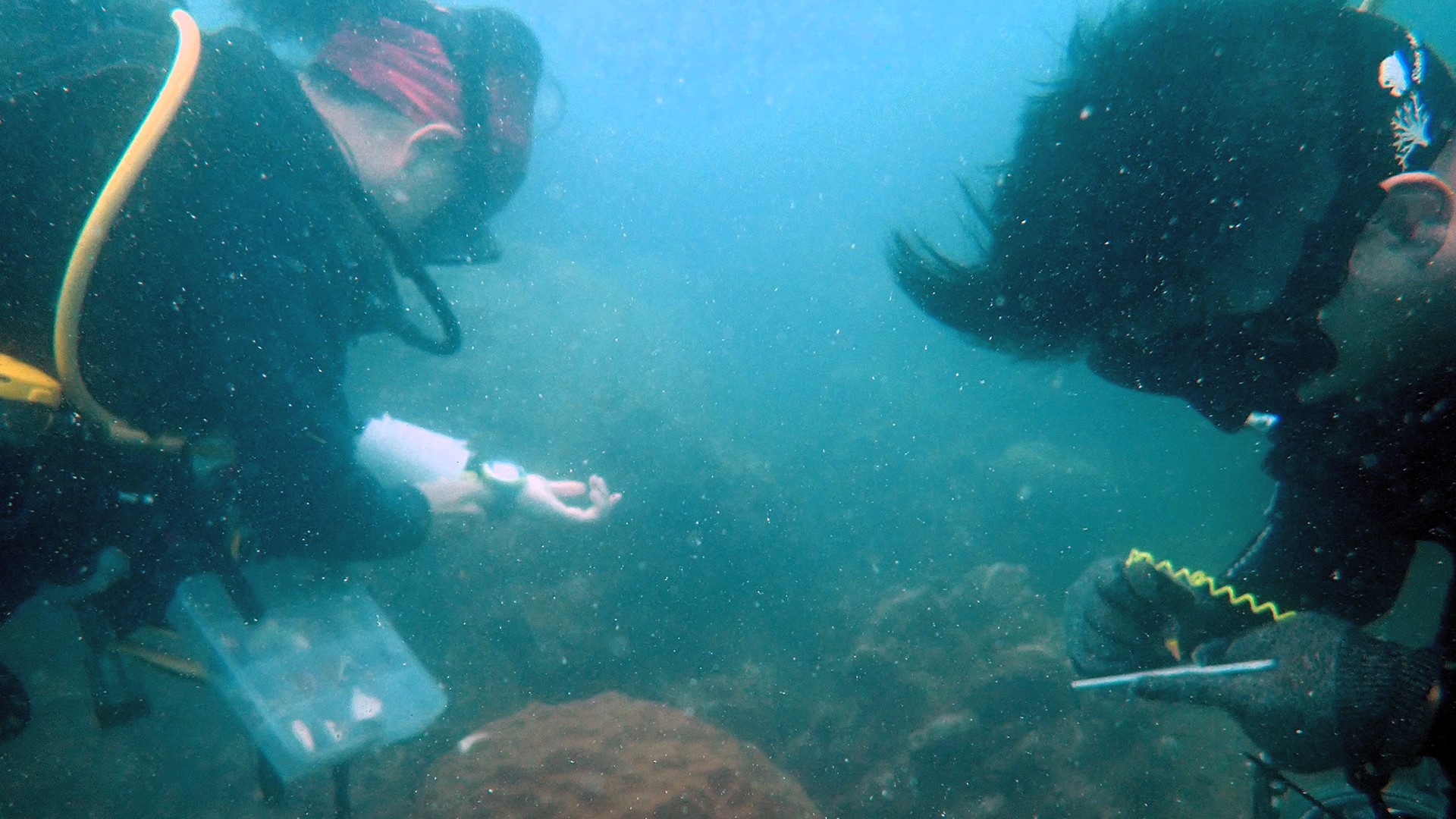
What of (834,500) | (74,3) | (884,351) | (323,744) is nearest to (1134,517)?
(834,500)

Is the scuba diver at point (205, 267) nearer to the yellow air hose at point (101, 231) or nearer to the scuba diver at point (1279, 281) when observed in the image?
the yellow air hose at point (101, 231)

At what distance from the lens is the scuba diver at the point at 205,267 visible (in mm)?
1633

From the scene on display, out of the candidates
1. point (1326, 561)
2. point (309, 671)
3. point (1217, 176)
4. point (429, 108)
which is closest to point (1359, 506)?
point (1326, 561)

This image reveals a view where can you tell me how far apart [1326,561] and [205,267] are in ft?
12.0

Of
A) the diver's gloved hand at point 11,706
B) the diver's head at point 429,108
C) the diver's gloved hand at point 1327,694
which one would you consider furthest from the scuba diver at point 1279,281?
the diver's gloved hand at point 11,706

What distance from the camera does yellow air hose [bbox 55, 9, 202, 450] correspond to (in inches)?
62.4

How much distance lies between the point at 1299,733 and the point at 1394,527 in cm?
68

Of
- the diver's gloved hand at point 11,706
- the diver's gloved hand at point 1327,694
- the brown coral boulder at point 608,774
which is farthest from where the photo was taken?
the brown coral boulder at point 608,774

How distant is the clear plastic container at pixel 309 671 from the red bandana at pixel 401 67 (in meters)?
2.38

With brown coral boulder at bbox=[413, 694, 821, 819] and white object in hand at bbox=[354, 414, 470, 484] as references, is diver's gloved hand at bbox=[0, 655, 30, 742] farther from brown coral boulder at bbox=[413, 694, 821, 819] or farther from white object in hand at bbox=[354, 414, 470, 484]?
brown coral boulder at bbox=[413, 694, 821, 819]

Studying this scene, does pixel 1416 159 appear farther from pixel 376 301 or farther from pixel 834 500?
pixel 834 500

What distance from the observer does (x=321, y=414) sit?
231 cm

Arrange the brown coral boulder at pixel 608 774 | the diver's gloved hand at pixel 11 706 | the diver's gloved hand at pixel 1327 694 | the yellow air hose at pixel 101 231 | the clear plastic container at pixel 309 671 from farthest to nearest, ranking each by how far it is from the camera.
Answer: the brown coral boulder at pixel 608 774
the clear plastic container at pixel 309 671
the diver's gloved hand at pixel 11 706
the yellow air hose at pixel 101 231
the diver's gloved hand at pixel 1327 694

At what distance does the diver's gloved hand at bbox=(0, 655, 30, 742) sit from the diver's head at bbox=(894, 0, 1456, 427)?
3.59 meters
